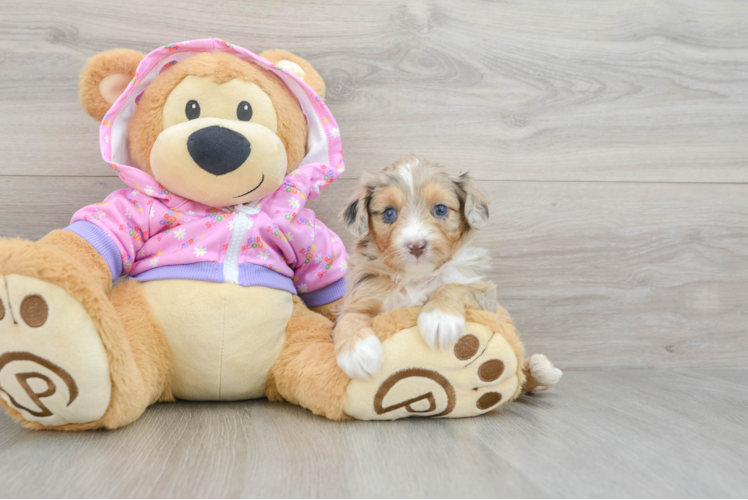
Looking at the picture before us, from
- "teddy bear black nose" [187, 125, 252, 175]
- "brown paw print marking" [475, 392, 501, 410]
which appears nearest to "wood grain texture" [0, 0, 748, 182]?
"teddy bear black nose" [187, 125, 252, 175]

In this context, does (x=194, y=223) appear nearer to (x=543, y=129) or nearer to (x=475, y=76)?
(x=475, y=76)

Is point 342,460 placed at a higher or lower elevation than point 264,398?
higher

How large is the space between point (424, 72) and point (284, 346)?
44.2 inches

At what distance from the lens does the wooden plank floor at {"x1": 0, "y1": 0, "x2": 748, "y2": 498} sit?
71.0 inches

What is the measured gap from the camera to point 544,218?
2.04 meters

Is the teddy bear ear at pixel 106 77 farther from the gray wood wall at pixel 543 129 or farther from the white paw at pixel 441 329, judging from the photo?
the white paw at pixel 441 329

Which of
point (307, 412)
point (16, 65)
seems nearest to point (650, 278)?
point (307, 412)

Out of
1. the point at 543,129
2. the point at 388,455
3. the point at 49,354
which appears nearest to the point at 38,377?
the point at 49,354

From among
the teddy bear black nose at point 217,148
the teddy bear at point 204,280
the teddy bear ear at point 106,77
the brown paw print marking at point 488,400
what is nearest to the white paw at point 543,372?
the teddy bear at point 204,280

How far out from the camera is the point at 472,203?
56.6 inches

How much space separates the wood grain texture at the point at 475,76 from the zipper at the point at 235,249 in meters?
0.56

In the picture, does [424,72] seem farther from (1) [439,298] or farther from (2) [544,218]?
(1) [439,298]

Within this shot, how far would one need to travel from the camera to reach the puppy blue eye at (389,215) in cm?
143

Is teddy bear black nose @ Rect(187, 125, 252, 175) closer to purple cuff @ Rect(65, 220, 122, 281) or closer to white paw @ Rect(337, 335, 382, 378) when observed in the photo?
purple cuff @ Rect(65, 220, 122, 281)
